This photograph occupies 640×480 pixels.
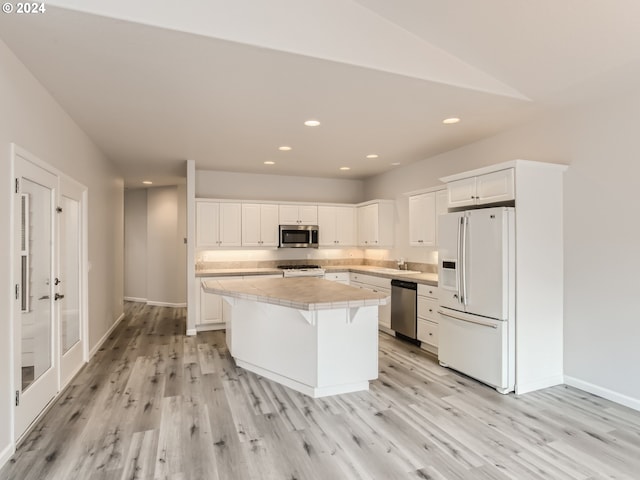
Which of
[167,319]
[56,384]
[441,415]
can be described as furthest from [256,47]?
[167,319]

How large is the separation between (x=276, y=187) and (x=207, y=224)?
149 cm

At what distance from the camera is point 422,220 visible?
5414 mm

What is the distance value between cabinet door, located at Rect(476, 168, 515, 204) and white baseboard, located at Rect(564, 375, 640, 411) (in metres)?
1.85

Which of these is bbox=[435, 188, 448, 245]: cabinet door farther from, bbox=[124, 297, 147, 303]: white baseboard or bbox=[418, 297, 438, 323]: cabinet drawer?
bbox=[124, 297, 147, 303]: white baseboard

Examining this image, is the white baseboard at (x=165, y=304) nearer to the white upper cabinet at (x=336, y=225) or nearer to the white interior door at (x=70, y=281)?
the white upper cabinet at (x=336, y=225)

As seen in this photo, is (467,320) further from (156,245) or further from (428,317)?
(156,245)

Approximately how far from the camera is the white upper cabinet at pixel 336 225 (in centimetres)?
692

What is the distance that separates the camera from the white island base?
3.44 m

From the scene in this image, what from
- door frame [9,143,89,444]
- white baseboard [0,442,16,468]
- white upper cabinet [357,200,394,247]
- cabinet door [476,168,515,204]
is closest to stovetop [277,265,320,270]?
white upper cabinet [357,200,394,247]

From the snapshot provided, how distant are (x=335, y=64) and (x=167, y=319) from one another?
581 centimetres

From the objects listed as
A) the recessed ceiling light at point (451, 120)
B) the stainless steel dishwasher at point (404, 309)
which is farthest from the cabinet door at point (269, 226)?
the recessed ceiling light at point (451, 120)

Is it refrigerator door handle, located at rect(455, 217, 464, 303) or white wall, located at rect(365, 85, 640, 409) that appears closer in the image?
white wall, located at rect(365, 85, 640, 409)

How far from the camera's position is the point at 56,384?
341 centimetres

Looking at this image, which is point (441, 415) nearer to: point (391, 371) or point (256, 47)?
point (391, 371)
